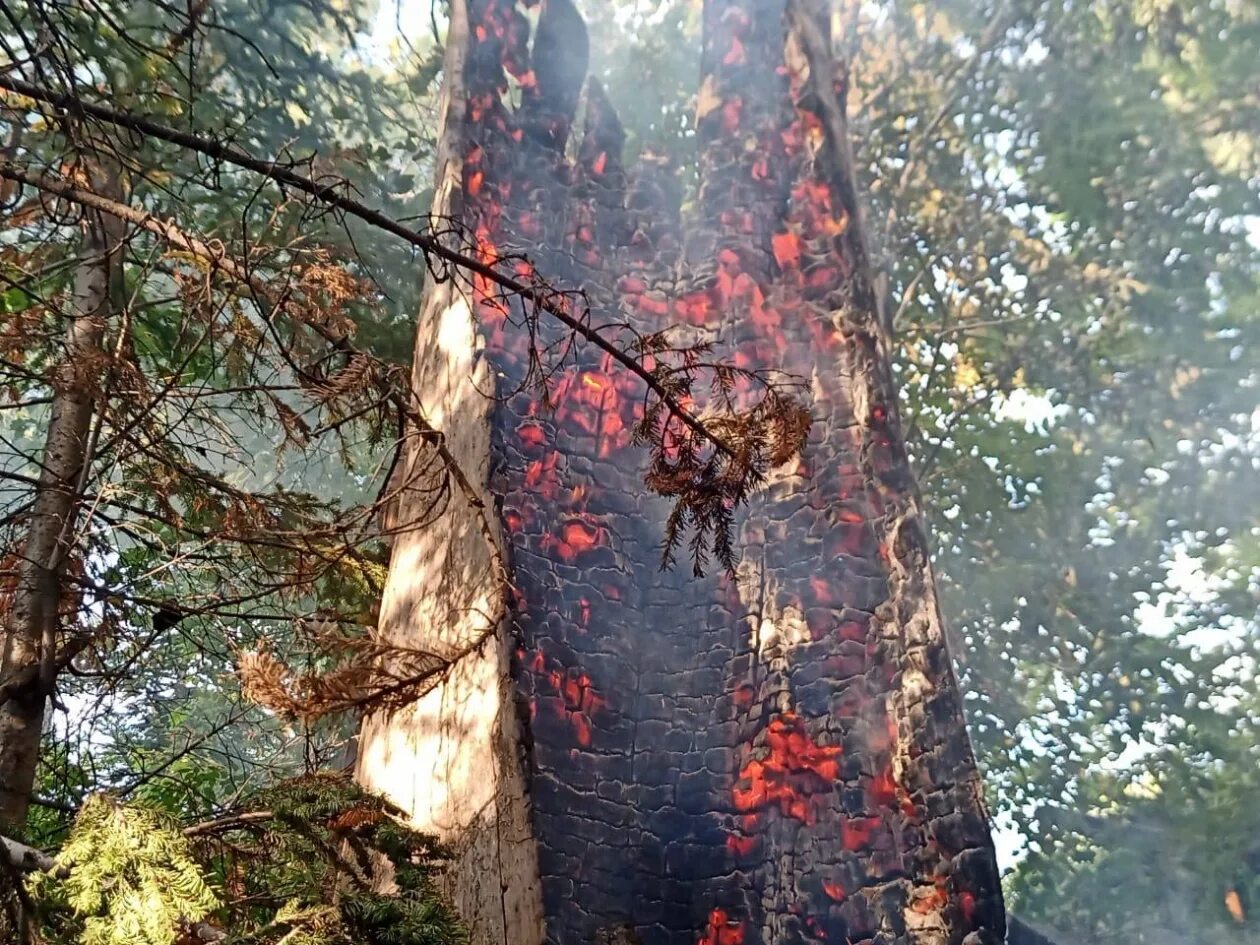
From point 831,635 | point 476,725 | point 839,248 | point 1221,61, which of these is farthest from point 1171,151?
point 476,725

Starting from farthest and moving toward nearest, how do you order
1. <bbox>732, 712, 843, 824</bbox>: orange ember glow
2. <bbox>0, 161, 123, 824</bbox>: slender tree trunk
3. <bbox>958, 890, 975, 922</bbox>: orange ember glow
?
1. <bbox>732, 712, 843, 824</bbox>: orange ember glow
2. <bbox>958, 890, 975, 922</bbox>: orange ember glow
3. <bbox>0, 161, 123, 824</bbox>: slender tree trunk

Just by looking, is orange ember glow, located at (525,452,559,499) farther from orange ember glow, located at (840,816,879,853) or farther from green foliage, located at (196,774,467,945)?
orange ember glow, located at (840,816,879,853)

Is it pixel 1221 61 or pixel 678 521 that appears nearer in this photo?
pixel 678 521

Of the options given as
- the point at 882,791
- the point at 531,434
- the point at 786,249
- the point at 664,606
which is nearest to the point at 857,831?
the point at 882,791

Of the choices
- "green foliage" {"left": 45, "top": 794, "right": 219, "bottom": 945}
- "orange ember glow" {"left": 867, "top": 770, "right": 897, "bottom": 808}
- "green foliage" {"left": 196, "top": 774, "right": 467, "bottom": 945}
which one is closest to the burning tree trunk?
"orange ember glow" {"left": 867, "top": 770, "right": 897, "bottom": 808}

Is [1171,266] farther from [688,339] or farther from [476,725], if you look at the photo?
[476,725]

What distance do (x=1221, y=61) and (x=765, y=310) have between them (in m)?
6.07

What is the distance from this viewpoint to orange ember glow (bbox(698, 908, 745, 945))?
117 inches

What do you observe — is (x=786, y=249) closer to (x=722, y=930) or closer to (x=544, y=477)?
(x=544, y=477)

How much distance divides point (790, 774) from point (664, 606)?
0.72 m

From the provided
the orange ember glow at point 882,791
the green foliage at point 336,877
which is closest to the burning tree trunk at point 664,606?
the orange ember glow at point 882,791

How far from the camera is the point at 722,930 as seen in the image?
2.99 metres

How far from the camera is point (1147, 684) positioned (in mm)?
8656

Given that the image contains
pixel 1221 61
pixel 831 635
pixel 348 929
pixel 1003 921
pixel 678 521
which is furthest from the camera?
pixel 1221 61
